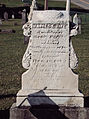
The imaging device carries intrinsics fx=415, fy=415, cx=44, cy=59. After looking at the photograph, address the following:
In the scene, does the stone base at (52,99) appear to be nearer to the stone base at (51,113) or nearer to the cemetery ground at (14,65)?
the stone base at (51,113)

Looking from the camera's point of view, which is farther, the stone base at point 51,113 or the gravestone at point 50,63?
the gravestone at point 50,63

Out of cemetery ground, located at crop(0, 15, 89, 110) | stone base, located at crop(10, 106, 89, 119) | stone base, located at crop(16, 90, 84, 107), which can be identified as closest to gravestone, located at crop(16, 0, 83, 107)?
stone base, located at crop(16, 90, 84, 107)

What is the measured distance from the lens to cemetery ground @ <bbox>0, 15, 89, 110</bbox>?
10145 mm

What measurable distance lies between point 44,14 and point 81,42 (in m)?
14.8

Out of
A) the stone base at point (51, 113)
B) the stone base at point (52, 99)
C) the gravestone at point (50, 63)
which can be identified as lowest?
the stone base at point (51, 113)

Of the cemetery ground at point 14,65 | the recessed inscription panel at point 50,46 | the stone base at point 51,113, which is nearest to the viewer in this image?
the stone base at point 51,113

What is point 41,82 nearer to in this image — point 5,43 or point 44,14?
A: point 44,14

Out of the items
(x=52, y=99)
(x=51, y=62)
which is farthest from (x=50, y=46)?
(x=52, y=99)

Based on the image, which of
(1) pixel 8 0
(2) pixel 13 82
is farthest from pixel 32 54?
(1) pixel 8 0

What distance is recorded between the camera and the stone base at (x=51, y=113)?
7316 mm

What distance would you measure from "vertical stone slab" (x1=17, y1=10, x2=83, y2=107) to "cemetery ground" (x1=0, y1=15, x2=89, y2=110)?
1.59 meters

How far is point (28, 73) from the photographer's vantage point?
764 centimetres

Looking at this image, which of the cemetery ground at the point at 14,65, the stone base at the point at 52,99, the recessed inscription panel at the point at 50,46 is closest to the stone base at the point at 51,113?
the stone base at the point at 52,99

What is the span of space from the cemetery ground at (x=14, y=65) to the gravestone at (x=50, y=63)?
1.53 metres
